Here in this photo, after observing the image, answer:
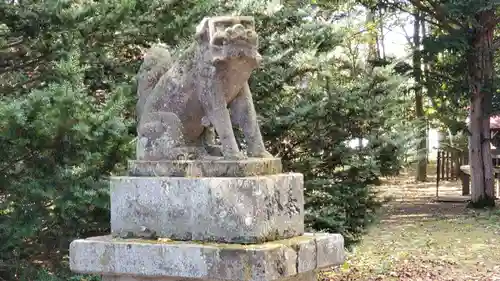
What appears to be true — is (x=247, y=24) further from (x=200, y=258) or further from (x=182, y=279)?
(x=182, y=279)

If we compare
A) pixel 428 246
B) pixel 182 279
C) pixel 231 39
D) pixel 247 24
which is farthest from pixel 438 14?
pixel 182 279

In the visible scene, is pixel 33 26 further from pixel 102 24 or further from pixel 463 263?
pixel 463 263

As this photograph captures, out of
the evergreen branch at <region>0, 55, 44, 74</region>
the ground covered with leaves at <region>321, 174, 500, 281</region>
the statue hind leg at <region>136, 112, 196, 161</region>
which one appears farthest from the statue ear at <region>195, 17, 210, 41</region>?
the ground covered with leaves at <region>321, 174, 500, 281</region>

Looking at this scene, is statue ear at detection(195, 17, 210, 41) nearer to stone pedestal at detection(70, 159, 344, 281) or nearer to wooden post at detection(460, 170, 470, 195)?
stone pedestal at detection(70, 159, 344, 281)

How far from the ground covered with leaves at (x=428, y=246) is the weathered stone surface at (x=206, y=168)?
553 cm

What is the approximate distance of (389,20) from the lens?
1091 inches

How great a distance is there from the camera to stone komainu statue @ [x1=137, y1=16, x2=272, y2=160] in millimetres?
4281

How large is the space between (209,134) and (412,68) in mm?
13395

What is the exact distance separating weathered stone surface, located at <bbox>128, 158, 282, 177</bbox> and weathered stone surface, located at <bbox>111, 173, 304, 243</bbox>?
0.08 meters

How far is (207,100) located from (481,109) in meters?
14.6

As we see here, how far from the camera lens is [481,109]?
17781 mm

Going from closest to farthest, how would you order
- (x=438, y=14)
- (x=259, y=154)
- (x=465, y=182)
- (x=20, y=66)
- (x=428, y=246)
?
(x=259, y=154) < (x=20, y=66) < (x=428, y=246) < (x=438, y=14) < (x=465, y=182)

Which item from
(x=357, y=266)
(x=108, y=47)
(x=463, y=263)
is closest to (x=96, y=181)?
(x=108, y=47)

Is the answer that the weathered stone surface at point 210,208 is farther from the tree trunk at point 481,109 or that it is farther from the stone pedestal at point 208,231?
the tree trunk at point 481,109
